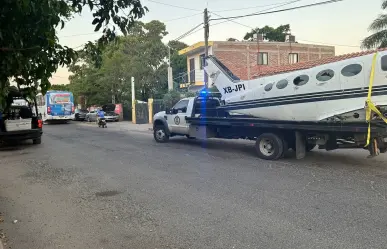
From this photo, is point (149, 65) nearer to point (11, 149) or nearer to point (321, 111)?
point (11, 149)

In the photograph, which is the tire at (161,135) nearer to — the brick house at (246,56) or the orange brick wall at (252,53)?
the brick house at (246,56)

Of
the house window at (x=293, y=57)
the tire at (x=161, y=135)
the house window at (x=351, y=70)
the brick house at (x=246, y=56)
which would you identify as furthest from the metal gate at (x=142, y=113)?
the house window at (x=351, y=70)

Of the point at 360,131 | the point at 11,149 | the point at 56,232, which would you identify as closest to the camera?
the point at 56,232

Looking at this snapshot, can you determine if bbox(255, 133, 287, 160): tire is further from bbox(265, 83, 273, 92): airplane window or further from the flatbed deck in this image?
bbox(265, 83, 273, 92): airplane window

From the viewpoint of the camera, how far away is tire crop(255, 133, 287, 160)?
1036cm

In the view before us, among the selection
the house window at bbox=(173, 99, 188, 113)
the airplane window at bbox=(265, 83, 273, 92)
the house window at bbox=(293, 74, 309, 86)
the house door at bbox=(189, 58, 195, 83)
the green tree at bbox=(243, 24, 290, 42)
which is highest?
the green tree at bbox=(243, 24, 290, 42)

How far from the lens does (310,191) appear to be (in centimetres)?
687

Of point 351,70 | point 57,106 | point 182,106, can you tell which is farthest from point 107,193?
point 57,106

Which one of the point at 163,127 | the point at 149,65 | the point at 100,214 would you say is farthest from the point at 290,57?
the point at 100,214

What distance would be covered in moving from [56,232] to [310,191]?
454 cm

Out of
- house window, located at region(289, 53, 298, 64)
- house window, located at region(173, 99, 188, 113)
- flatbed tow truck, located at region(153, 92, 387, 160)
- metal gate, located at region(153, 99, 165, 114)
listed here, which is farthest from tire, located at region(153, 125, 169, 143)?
house window, located at region(289, 53, 298, 64)

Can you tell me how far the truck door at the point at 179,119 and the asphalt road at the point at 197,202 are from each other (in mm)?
3123

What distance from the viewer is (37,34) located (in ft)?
12.6

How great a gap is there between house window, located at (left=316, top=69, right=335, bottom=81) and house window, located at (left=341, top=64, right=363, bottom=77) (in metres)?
0.31
